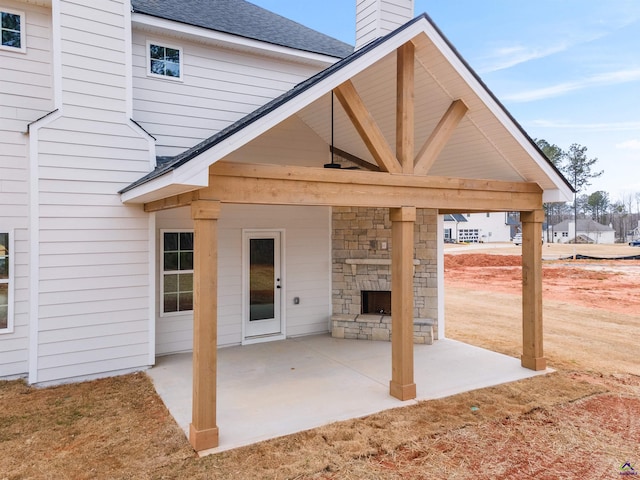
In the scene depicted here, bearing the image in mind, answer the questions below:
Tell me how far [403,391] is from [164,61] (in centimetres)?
612

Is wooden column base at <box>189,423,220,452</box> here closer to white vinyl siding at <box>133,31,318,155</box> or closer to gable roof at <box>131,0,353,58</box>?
white vinyl siding at <box>133,31,318,155</box>

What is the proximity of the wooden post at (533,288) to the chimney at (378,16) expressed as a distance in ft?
14.2

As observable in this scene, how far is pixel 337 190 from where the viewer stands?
4.68 meters

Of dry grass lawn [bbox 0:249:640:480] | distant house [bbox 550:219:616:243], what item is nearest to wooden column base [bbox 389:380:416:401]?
dry grass lawn [bbox 0:249:640:480]

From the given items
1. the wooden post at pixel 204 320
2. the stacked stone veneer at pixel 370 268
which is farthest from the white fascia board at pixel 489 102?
the wooden post at pixel 204 320

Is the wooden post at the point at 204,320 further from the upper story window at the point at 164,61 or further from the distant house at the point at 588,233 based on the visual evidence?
the distant house at the point at 588,233

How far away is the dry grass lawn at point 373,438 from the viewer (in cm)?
366

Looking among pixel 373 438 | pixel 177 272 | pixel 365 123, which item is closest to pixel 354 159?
pixel 365 123

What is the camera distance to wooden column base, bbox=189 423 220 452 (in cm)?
396

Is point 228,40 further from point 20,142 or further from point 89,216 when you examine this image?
point 89,216

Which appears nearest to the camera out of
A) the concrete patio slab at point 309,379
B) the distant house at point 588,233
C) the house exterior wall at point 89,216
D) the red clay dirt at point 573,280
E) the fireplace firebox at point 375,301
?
the concrete patio slab at point 309,379

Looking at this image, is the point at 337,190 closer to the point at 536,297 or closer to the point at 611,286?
the point at 536,297

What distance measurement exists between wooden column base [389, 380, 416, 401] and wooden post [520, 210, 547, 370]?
2.21 meters

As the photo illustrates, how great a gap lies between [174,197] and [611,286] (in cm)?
1697
